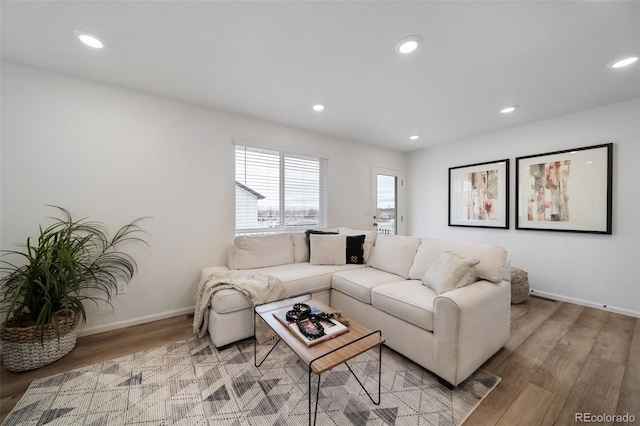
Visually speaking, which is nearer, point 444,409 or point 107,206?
point 444,409

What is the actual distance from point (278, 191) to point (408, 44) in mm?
2331

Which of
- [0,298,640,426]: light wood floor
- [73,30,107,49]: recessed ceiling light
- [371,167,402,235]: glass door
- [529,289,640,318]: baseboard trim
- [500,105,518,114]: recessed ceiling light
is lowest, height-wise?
[0,298,640,426]: light wood floor

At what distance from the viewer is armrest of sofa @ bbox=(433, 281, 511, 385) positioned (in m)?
1.53

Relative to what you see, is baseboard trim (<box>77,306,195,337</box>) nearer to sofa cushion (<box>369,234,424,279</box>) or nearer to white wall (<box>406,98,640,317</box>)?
sofa cushion (<box>369,234,424,279</box>)

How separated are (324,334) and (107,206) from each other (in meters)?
2.48

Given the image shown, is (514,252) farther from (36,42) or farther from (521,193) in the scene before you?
(36,42)

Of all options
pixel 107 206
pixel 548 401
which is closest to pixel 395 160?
pixel 548 401

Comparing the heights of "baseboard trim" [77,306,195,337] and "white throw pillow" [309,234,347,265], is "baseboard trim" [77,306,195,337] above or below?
below

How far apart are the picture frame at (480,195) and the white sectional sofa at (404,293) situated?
207 cm

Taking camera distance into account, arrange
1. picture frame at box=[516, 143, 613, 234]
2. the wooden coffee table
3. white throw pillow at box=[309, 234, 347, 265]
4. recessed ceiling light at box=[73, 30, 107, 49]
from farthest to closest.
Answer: white throw pillow at box=[309, 234, 347, 265]
picture frame at box=[516, 143, 613, 234]
recessed ceiling light at box=[73, 30, 107, 49]
the wooden coffee table

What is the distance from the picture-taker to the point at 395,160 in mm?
4934

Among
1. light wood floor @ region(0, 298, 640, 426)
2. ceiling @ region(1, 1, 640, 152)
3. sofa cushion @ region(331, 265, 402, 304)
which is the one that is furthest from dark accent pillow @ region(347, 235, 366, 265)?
ceiling @ region(1, 1, 640, 152)

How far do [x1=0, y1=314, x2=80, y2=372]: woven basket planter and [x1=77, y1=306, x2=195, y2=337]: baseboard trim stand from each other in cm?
45

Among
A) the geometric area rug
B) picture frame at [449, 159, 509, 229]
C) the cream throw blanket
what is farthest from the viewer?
picture frame at [449, 159, 509, 229]
